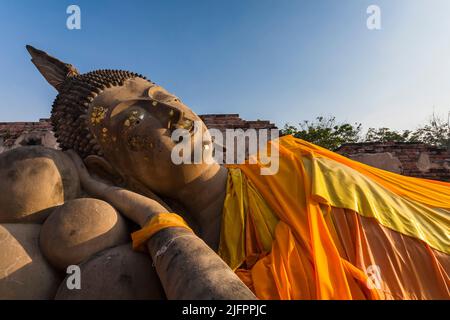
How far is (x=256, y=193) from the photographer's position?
187 cm

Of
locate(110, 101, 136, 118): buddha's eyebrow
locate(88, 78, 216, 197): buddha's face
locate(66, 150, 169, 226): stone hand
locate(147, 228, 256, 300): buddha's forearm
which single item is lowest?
locate(147, 228, 256, 300): buddha's forearm

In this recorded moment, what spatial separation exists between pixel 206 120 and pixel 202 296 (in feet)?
20.7

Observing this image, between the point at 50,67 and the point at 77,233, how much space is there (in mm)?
1392

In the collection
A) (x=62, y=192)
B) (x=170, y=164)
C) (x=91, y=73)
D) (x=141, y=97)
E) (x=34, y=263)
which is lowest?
(x=34, y=263)

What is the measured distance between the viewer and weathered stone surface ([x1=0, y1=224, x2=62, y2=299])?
3.93ft

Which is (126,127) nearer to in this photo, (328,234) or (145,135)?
(145,135)

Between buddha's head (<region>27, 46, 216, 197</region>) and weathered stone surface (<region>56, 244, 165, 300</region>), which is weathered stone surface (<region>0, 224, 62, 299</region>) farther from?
buddha's head (<region>27, 46, 216, 197</region>)

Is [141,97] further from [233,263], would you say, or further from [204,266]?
[204,266]

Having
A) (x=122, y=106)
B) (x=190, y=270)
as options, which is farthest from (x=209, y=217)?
(x=190, y=270)

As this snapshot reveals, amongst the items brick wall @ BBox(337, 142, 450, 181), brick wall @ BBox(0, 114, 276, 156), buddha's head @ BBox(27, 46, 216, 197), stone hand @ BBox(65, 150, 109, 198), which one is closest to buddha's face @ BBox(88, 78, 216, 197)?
buddha's head @ BBox(27, 46, 216, 197)

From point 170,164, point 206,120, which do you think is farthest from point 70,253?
point 206,120

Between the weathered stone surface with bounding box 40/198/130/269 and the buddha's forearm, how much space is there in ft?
0.64

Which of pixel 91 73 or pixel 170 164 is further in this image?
pixel 91 73

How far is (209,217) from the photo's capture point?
1.92m
